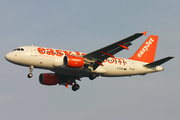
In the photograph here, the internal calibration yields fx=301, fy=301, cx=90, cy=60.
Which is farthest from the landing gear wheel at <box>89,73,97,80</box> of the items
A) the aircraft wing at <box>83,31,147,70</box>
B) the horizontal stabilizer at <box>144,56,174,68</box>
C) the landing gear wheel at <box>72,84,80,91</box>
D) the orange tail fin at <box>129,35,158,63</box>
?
the horizontal stabilizer at <box>144,56,174,68</box>

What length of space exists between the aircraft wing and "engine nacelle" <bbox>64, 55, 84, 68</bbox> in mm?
1280

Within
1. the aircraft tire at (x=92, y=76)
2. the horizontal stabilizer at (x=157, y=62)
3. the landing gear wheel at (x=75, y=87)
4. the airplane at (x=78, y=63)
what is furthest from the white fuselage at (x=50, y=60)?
the horizontal stabilizer at (x=157, y=62)

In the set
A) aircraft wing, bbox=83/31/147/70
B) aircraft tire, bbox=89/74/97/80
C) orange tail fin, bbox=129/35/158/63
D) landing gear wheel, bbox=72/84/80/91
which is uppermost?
orange tail fin, bbox=129/35/158/63

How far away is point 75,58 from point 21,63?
7.29 m

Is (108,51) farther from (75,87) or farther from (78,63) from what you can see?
(75,87)

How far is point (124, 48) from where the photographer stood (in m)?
39.2

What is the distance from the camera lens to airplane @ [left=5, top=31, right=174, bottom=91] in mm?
40281

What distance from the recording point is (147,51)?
5025 centimetres

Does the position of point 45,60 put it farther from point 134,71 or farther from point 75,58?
point 134,71

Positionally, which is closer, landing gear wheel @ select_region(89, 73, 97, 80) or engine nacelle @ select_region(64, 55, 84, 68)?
engine nacelle @ select_region(64, 55, 84, 68)

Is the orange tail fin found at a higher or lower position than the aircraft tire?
higher

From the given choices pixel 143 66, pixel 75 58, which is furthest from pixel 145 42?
pixel 75 58

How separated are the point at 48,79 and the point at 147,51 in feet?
55.9

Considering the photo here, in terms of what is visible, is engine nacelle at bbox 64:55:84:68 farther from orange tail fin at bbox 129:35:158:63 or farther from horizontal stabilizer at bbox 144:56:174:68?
horizontal stabilizer at bbox 144:56:174:68
